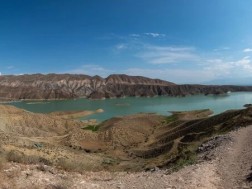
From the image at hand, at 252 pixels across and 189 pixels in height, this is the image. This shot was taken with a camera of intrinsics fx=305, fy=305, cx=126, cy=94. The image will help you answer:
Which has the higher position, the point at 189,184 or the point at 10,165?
the point at 10,165

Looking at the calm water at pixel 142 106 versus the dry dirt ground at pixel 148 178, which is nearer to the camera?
the dry dirt ground at pixel 148 178

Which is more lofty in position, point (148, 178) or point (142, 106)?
point (148, 178)

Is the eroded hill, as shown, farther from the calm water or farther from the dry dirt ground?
the calm water

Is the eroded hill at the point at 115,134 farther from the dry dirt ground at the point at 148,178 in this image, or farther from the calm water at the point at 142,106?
the calm water at the point at 142,106

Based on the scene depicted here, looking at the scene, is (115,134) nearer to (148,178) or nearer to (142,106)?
(148,178)

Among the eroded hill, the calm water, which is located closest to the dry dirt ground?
the eroded hill

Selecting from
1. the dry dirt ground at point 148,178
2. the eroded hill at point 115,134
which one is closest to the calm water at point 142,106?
the eroded hill at point 115,134

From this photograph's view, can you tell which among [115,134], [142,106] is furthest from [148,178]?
[142,106]

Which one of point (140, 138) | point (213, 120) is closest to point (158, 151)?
point (213, 120)

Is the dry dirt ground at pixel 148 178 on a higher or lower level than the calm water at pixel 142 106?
higher

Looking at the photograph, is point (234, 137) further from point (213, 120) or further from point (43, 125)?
point (43, 125)

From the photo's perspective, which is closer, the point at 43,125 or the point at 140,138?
the point at 140,138
